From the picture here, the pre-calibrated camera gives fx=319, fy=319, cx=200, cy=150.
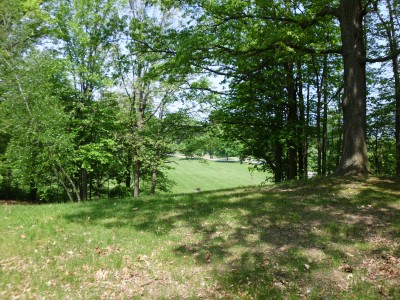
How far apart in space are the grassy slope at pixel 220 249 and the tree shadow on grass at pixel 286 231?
2 centimetres

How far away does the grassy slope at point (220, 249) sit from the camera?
5219mm

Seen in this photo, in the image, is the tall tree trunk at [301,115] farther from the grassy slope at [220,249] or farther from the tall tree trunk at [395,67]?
the grassy slope at [220,249]

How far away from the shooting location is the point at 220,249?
658cm

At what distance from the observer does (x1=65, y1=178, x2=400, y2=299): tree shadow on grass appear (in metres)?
5.19

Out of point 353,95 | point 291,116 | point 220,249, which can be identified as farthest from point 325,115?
point 220,249

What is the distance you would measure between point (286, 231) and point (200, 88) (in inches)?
562

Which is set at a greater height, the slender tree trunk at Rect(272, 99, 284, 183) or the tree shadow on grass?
the slender tree trunk at Rect(272, 99, 284, 183)

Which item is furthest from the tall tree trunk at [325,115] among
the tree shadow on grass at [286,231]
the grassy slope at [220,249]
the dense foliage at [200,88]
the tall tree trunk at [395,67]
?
the grassy slope at [220,249]

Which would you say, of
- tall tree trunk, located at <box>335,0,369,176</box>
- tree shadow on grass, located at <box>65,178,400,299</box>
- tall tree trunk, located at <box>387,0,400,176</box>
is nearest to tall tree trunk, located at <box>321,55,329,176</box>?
tall tree trunk, located at <box>387,0,400,176</box>

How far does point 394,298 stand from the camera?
4512 millimetres

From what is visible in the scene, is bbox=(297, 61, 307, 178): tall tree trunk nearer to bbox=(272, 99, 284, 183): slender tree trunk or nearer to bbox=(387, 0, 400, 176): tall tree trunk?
bbox=(272, 99, 284, 183): slender tree trunk

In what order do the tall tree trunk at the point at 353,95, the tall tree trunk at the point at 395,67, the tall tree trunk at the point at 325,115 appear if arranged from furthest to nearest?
the tall tree trunk at the point at 325,115, the tall tree trunk at the point at 395,67, the tall tree trunk at the point at 353,95

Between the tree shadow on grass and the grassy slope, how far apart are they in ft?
0.07

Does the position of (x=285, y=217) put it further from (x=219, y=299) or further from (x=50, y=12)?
(x=50, y=12)
